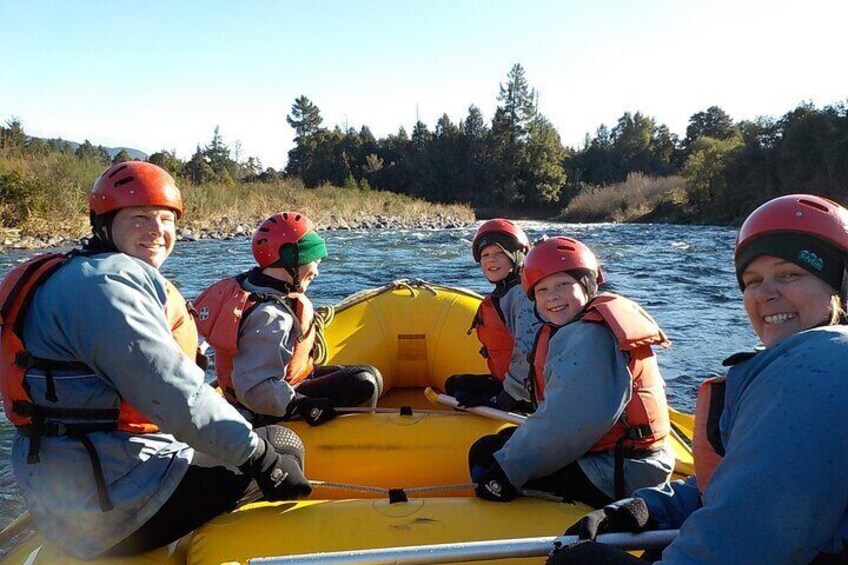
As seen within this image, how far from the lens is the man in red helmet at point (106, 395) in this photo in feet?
5.53

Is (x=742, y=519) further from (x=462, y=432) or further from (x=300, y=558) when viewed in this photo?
(x=462, y=432)

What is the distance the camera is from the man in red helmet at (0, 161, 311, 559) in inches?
66.4

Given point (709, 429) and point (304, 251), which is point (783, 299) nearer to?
point (709, 429)

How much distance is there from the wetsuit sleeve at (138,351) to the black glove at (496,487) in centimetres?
92

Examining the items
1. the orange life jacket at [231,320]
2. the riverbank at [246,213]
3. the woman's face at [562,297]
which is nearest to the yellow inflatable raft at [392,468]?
the orange life jacket at [231,320]

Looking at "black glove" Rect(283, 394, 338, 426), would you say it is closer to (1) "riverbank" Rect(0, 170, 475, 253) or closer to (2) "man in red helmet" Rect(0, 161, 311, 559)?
(2) "man in red helmet" Rect(0, 161, 311, 559)

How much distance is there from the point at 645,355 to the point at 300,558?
4.21 ft

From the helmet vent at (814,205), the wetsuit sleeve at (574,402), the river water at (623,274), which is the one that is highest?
the helmet vent at (814,205)

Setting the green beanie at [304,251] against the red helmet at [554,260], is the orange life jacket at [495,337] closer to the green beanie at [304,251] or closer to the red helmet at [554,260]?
the green beanie at [304,251]

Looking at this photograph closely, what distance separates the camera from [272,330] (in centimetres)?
297

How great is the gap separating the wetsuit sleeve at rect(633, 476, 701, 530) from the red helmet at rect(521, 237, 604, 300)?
34.1 inches

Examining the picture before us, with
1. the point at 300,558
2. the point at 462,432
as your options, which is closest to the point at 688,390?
the point at 462,432

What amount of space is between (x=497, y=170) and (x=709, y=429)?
44.6m

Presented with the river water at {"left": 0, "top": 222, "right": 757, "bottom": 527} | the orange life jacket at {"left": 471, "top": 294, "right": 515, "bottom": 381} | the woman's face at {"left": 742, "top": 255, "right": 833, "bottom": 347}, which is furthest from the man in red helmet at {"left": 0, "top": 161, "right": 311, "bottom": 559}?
the orange life jacket at {"left": 471, "top": 294, "right": 515, "bottom": 381}
